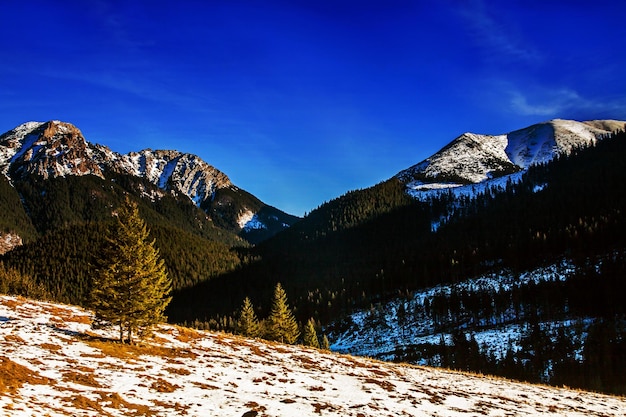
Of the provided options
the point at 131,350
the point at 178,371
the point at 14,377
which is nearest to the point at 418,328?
the point at 131,350

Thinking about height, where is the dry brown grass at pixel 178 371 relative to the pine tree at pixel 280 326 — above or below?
above

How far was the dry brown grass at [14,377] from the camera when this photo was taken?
17.2 meters

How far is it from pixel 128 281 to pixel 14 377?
1361 centimetres

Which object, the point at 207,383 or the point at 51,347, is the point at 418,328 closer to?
the point at 207,383

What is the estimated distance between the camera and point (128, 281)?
32.0 metres

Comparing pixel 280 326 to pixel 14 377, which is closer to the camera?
pixel 14 377

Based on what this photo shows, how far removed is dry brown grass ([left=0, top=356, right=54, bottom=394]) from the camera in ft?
56.3

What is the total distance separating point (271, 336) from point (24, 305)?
5331cm

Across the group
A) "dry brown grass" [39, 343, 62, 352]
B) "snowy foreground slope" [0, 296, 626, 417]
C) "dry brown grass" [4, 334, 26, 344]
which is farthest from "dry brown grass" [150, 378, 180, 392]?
"dry brown grass" [4, 334, 26, 344]

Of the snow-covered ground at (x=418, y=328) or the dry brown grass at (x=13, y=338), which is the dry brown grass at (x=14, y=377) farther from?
the snow-covered ground at (x=418, y=328)

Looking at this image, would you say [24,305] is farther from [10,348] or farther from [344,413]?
[344,413]

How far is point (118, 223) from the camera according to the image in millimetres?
32844

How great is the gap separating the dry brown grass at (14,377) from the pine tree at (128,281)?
10220mm

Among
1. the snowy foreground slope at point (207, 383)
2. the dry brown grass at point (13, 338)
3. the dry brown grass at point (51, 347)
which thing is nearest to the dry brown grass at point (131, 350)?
the snowy foreground slope at point (207, 383)
